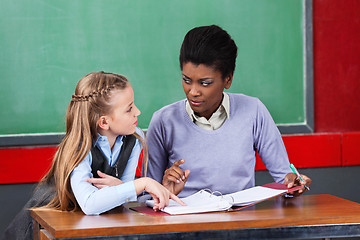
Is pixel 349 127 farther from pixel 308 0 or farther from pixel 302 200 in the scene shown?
pixel 302 200

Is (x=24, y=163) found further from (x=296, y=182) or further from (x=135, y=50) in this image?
(x=296, y=182)

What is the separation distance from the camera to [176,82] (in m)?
2.49

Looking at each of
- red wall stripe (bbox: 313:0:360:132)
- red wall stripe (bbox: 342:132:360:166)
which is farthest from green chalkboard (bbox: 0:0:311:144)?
red wall stripe (bbox: 342:132:360:166)

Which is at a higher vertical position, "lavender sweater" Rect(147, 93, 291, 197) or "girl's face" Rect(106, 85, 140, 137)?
"girl's face" Rect(106, 85, 140, 137)

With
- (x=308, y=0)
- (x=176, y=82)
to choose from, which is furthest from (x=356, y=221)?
(x=308, y=0)

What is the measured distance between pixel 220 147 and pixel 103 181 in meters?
0.52

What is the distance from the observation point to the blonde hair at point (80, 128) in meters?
1.48

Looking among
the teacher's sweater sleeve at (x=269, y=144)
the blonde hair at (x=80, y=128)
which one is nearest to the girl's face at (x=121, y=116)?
the blonde hair at (x=80, y=128)

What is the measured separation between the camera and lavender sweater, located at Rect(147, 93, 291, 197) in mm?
1832

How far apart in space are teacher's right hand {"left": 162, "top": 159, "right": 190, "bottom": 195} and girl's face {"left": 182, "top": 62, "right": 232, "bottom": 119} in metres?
0.25

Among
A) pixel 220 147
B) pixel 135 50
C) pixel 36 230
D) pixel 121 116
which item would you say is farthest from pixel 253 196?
pixel 135 50

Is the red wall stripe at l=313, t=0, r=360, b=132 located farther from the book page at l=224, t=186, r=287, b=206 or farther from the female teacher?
the book page at l=224, t=186, r=287, b=206

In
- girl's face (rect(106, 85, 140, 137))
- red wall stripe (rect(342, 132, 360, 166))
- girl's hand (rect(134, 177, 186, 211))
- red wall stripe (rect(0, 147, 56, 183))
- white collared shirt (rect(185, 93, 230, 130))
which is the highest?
girl's face (rect(106, 85, 140, 137))

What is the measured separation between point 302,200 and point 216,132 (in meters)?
0.41
